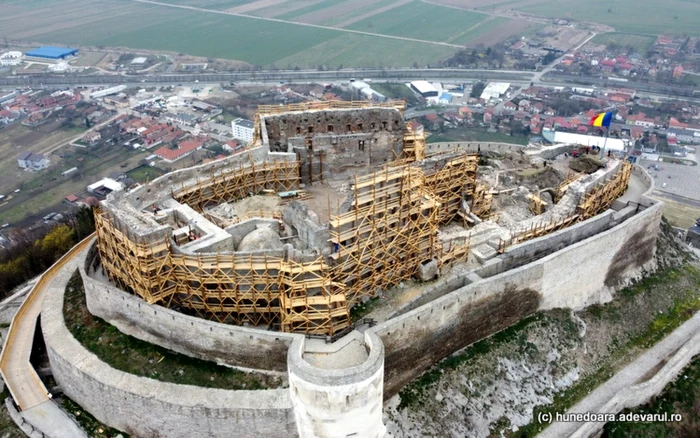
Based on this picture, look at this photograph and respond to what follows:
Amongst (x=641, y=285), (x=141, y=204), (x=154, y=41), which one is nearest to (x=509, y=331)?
(x=641, y=285)

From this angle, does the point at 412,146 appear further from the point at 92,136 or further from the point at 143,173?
the point at 92,136

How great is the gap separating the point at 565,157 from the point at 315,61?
82.6m

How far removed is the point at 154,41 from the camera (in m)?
129

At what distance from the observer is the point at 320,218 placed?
27.2m

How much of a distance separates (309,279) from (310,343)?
2.78 metres

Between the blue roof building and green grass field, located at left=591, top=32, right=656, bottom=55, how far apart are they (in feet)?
372

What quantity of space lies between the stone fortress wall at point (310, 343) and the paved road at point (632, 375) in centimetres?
381

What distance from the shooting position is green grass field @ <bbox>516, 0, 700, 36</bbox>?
454 feet

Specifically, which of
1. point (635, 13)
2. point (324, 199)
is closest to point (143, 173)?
point (324, 199)

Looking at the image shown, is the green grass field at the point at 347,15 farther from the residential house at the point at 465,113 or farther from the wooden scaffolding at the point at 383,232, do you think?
the wooden scaffolding at the point at 383,232

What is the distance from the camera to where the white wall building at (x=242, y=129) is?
72688 mm

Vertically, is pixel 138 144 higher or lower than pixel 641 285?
lower

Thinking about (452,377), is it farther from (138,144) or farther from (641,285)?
(138,144)

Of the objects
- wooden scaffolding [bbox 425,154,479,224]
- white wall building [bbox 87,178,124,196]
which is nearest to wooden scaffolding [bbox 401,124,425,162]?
wooden scaffolding [bbox 425,154,479,224]
